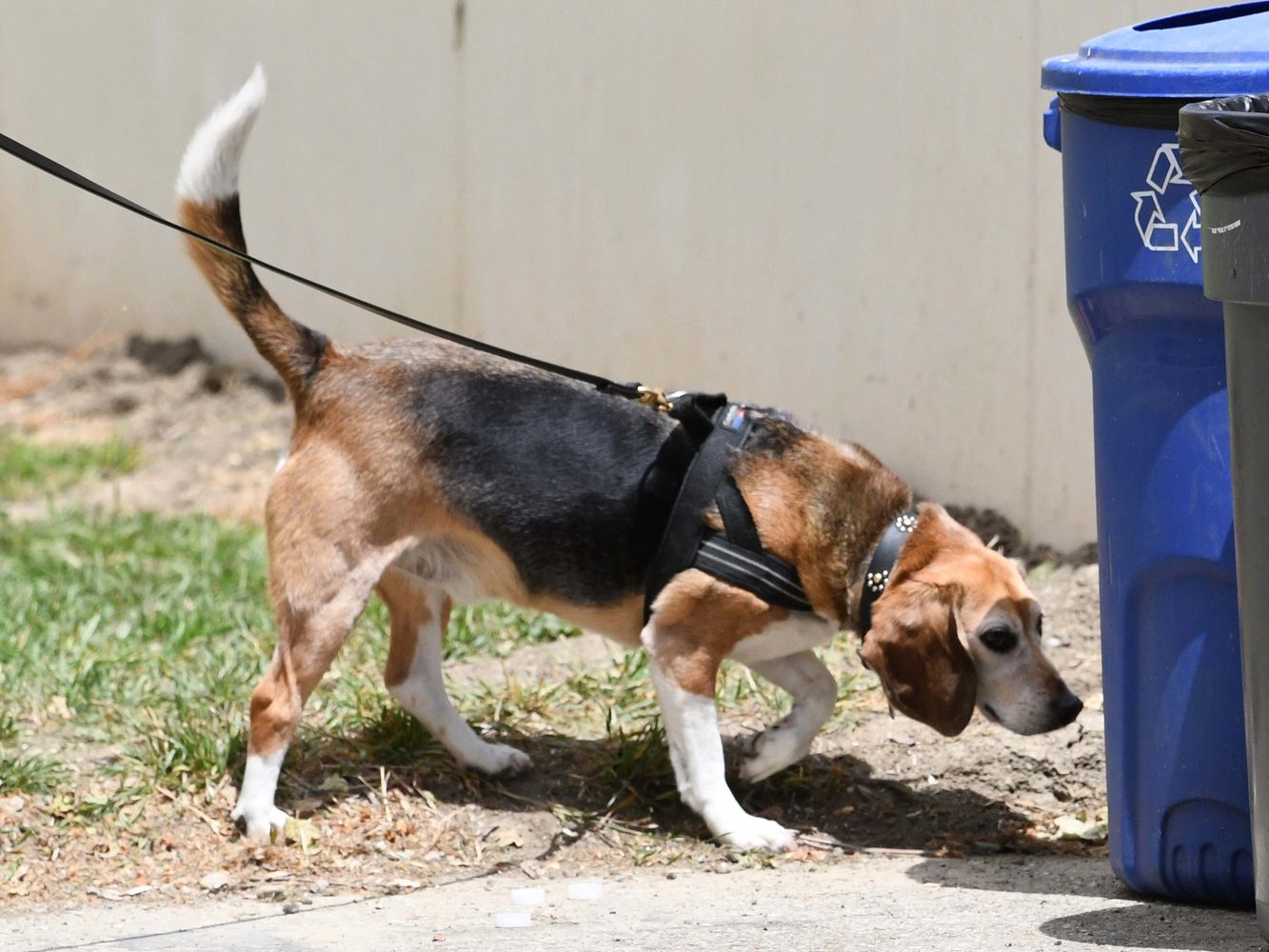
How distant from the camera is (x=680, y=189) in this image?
743cm

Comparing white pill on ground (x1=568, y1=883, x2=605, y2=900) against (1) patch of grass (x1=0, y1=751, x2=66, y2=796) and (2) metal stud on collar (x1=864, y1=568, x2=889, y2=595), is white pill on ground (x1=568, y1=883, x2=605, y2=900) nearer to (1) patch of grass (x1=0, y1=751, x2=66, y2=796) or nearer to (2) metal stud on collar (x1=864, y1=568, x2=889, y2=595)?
(2) metal stud on collar (x1=864, y1=568, x2=889, y2=595)

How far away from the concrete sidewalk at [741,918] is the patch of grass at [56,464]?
178 inches

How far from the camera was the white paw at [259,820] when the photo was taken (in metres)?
4.51

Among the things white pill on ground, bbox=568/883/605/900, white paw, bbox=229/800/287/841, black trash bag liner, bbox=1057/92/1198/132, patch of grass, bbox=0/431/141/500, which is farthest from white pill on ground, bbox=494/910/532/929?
patch of grass, bbox=0/431/141/500

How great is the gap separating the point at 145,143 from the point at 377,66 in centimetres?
194

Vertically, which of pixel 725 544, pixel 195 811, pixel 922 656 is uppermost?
pixel 725 544

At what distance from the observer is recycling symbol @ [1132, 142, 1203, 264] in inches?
134

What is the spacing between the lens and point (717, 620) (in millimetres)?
4551

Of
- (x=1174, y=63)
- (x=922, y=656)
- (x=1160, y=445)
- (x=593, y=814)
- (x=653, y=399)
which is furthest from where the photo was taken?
(x=593, y=814)

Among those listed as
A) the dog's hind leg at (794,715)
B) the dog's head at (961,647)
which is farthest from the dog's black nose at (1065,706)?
the dog's hind leg at (794,715)

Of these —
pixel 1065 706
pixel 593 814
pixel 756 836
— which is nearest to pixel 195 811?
pixel 593 814

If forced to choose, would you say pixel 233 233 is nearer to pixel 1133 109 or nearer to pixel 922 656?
pixel 922 656

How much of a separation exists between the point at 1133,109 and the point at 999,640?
1448 mm

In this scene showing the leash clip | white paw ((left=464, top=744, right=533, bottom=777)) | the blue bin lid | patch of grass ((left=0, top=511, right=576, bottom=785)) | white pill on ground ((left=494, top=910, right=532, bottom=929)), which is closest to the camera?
the blue bin lid
